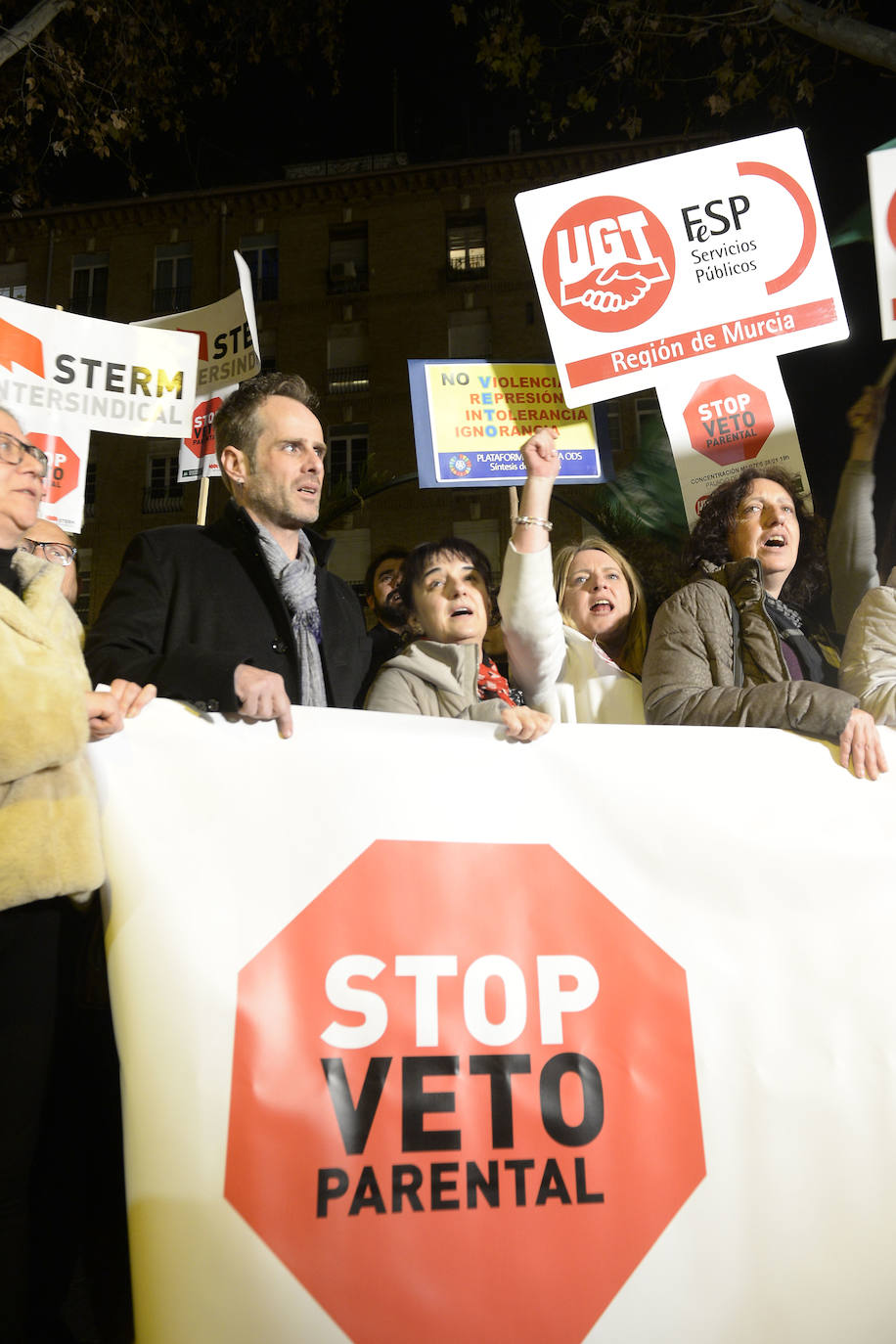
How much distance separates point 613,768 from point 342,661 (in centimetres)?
82

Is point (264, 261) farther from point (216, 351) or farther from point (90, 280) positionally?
point (216, 351)

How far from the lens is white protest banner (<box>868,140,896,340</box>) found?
4367 mm

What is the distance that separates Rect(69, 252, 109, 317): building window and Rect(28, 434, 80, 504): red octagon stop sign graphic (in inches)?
987

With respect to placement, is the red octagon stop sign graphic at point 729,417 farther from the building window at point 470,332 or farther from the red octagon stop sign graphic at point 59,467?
the building window at point 470,332

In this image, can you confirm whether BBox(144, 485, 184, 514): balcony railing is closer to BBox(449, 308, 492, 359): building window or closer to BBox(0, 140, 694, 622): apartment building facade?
BBox(0, 140, 694, 622): apartment building facade

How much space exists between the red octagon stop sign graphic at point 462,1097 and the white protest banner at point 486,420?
A: 259cm

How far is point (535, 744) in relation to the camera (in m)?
2.55

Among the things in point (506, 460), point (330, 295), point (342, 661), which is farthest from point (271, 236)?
point (342, 661)

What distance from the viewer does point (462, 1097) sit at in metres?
2.22

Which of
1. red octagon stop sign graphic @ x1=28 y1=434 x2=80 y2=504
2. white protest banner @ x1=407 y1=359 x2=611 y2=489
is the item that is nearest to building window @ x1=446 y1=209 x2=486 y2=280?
red octagon stop sign graphic @ x1=28 y1=434 x2=80 y2=504

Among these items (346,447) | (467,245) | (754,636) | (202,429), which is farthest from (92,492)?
(754,636)

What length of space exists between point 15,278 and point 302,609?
29.5 metres

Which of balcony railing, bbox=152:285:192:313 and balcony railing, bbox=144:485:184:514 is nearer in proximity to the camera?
balcony railing, bbox=144:485:184:514

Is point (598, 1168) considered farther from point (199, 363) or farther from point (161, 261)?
point (161, 261)
